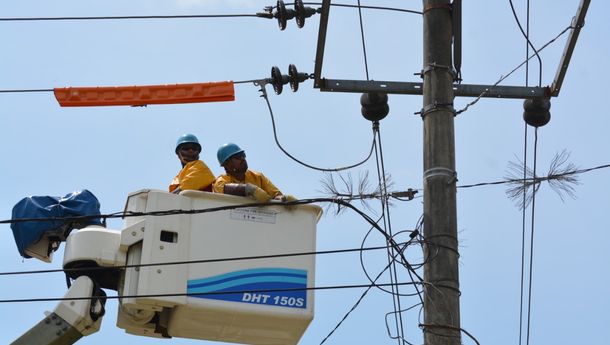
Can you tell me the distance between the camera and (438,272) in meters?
7.56

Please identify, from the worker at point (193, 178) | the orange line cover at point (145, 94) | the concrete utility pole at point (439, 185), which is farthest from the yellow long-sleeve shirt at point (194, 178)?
the concrete utility pole at point (439, 185)

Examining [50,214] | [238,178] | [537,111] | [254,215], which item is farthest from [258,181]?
[537,111]

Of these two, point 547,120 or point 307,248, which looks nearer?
point 307,248

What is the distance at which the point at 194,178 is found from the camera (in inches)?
348

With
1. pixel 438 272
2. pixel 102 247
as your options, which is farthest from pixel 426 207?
pixel 102 247

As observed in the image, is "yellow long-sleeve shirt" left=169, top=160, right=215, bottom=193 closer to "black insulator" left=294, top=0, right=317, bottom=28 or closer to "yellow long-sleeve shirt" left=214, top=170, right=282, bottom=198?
"yellow long-sleeve shirt" left=214, top=170, right=282, bottom=198

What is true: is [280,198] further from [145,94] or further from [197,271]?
[145,94]

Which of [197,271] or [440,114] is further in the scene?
[197,271]

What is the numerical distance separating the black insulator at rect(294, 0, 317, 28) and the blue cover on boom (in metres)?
2.03

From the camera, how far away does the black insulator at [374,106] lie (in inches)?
357

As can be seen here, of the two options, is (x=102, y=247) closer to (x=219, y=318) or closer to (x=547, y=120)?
(x=219, y=318)

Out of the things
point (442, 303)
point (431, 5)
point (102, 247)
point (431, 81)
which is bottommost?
point (442, 303)

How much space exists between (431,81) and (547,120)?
1.46 m

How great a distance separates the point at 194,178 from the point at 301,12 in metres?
1.48
